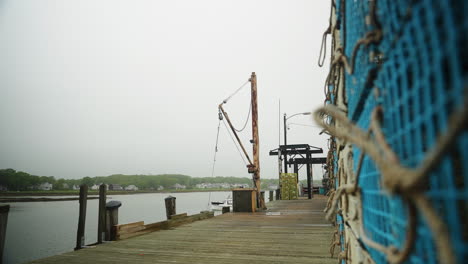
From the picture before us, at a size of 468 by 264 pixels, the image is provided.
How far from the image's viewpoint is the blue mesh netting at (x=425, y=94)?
0.52m

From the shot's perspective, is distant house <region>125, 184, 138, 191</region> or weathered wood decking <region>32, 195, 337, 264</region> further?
distant house <region>125, 184, 138, 191</region>

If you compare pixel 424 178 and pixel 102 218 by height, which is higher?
pixel 424 178

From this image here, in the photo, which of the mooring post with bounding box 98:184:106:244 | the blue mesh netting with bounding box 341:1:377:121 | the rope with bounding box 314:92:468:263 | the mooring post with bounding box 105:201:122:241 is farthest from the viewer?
the mooring post with bounding box 105:201:122:241

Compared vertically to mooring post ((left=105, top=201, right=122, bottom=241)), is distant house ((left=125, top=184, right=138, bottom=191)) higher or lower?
lower

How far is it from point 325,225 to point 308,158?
49.4 feet

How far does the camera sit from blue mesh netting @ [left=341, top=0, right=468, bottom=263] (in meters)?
0.52

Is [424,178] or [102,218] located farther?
[102,218]

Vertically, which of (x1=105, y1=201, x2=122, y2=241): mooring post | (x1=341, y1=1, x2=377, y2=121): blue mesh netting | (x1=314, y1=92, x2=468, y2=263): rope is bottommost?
(x1=105, y1=201, x2=122, y2=241): mooring post

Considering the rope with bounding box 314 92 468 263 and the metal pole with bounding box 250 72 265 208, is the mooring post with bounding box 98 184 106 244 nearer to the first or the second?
the rope with bounding box 314 92 468 263

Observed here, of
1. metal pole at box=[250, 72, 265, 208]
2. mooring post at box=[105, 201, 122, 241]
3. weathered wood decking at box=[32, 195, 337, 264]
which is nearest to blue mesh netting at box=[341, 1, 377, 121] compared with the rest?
weathered wood decking at box=[32, 195, 337, 264]

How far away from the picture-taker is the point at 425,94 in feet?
2.04

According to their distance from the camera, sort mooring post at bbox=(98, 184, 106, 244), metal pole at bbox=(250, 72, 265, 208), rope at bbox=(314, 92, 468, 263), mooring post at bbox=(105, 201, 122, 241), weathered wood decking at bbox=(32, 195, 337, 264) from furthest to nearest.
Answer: metal pole at bbox=(250, 72, 265, 208), mooring post at bbox=(105, 201, 122, 241), mooring post at bbox=(98, 184, 106, 244), weathered wood decking at bbox=(32, 195, 337, 264), rope at bbox=(314, 92, 468, 263)

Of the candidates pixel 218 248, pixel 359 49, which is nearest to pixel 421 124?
pixel 359 49

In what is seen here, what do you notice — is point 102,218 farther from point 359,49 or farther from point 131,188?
point 131,188
